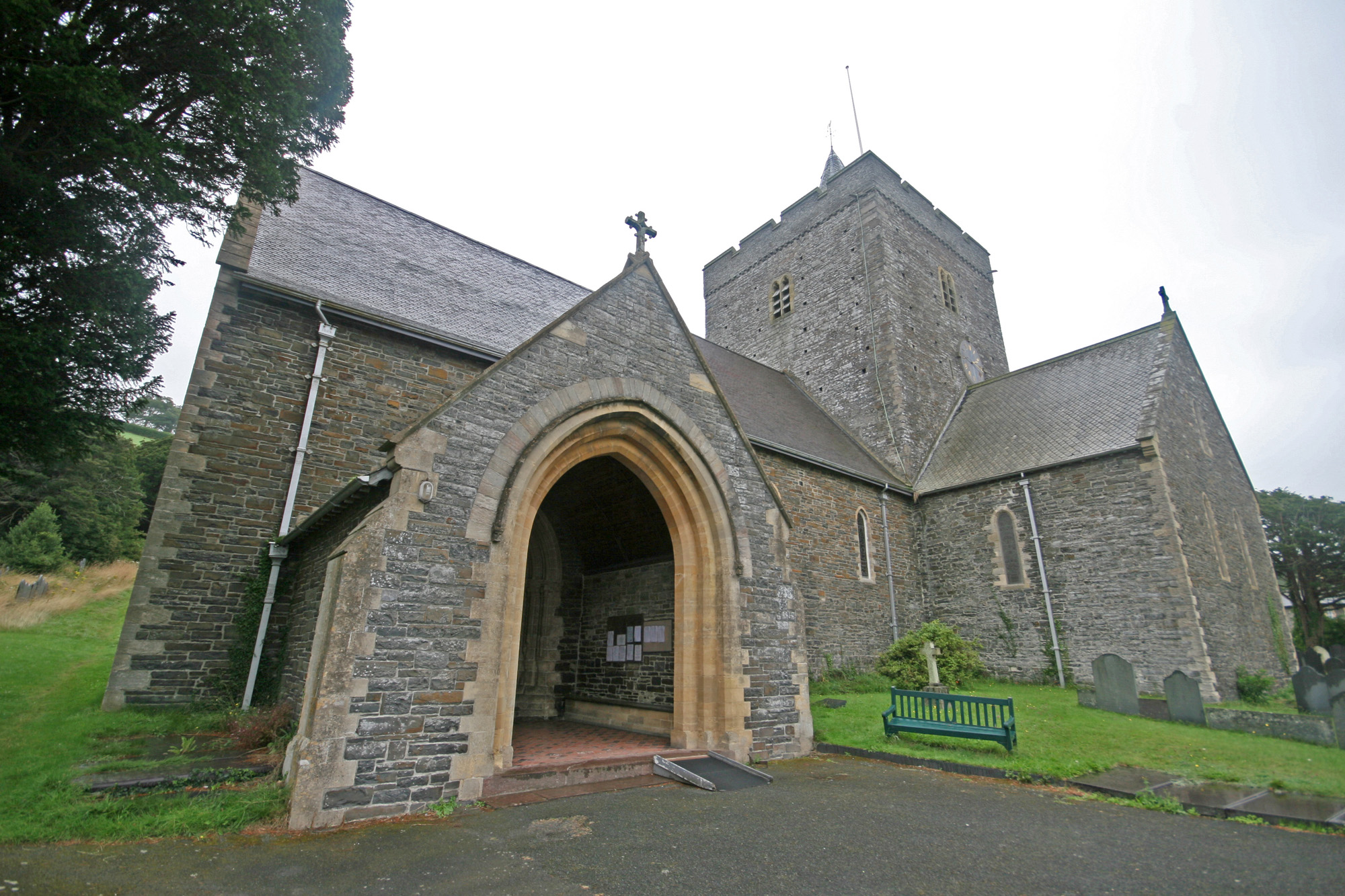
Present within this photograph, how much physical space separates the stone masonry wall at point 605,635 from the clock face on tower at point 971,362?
18981 mm

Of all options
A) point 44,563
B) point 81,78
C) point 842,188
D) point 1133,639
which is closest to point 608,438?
point 81,78

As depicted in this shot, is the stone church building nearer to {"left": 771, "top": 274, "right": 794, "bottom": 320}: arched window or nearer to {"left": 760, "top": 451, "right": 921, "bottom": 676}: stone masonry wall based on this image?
{"left": 760, "top": 451, "right": 921, "bottom": 676}: stone masonry wall

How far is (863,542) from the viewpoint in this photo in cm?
1758

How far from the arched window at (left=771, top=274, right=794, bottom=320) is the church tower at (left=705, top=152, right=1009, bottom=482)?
4 cm

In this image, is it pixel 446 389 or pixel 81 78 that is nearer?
pixel 81 78

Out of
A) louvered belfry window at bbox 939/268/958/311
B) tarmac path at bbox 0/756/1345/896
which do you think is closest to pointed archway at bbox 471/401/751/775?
tarmac path at bbox 0/756/1345/896

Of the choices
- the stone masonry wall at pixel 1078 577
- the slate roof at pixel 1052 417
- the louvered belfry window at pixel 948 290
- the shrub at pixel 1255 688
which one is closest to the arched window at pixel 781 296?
the louvered belfry window at pixel 948 290

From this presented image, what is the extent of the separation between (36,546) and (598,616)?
26548 millimetres

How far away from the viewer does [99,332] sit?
24.4 ft

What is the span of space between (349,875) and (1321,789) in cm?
913

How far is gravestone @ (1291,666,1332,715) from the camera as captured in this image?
434 inches

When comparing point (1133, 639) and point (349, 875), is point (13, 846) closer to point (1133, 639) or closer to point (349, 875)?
point (349, 875)

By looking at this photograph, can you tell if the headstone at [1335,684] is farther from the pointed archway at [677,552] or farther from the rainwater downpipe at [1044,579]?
the pointed archway at [677,552]

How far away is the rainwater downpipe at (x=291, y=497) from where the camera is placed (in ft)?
29.2
